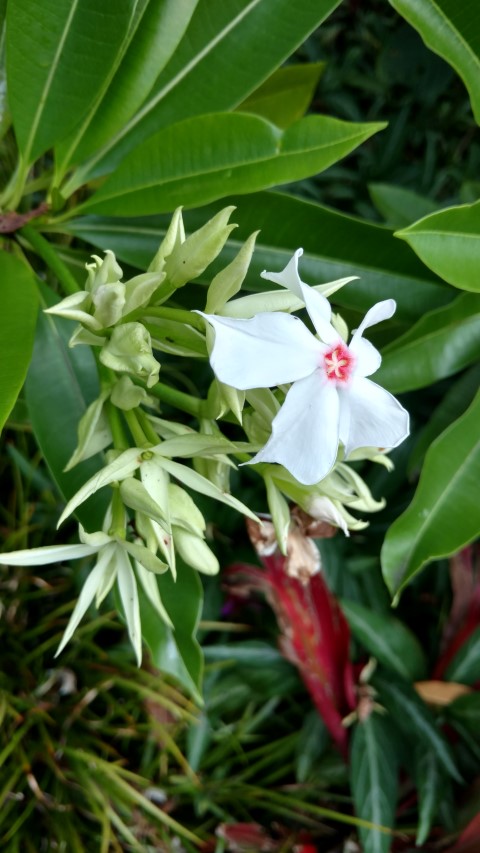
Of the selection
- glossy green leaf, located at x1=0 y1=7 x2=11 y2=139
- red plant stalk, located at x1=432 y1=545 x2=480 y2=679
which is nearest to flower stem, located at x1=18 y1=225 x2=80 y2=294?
glossy green leaf, located at x1=0 y1=7 x2=11 y2=139

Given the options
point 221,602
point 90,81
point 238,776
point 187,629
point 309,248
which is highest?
point 90,81

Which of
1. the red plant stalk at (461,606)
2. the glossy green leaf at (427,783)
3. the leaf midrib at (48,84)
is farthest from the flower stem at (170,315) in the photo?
the glossy green leaf at (427,783)

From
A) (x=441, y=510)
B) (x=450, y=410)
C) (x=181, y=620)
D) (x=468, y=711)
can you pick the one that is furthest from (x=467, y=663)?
(x=181, y=620)

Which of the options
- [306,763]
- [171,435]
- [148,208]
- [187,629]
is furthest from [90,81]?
[306,763]

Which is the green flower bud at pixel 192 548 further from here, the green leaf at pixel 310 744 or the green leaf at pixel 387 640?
the green leaf at pixel 310 744

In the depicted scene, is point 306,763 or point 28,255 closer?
point 28,255

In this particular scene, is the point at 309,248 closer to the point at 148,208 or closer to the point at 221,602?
the point at 148,208
